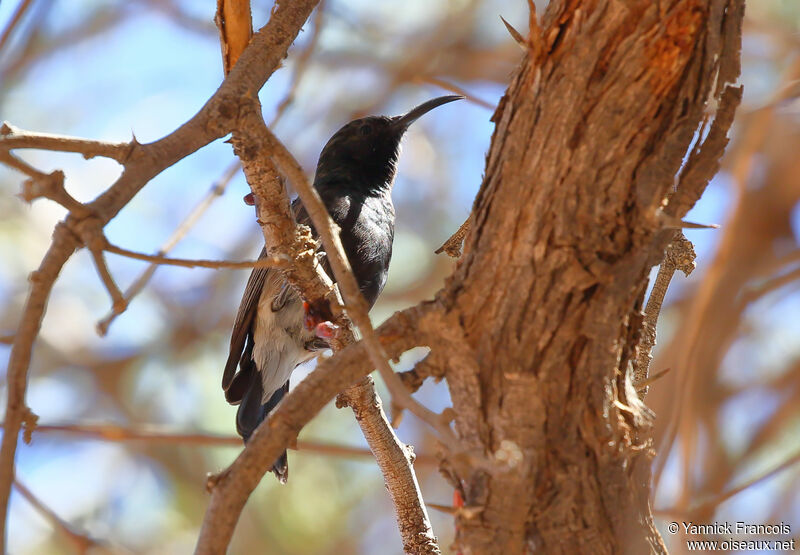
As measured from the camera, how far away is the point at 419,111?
15.9 feet

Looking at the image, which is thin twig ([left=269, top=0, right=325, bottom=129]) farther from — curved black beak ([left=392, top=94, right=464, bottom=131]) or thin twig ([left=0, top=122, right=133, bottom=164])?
thin twig ([left=0, top=122, right=133, bottom=164])

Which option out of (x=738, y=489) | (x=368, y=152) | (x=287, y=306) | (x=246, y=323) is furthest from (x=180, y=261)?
(x=368, y=152)

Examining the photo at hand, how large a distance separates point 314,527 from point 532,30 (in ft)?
18.2

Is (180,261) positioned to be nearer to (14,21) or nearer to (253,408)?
(14,21)

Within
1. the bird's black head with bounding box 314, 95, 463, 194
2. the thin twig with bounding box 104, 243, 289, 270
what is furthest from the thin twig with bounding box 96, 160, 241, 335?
the bird's black head with bounding box 314, 95, 463, 194

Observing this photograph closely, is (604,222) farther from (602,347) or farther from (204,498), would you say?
(204,498)

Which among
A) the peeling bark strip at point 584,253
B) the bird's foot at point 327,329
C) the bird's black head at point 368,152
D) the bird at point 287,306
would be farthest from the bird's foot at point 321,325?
the bird's black head at point 368,152

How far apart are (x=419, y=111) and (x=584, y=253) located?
3231mm

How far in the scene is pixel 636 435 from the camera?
74.5 inches

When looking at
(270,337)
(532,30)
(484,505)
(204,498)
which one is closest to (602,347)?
(484,505)

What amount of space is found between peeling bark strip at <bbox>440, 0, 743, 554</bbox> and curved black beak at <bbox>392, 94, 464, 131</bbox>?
9.33 ft

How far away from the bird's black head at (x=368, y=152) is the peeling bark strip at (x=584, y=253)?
2894 mm

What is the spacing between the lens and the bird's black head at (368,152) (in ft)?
15.6

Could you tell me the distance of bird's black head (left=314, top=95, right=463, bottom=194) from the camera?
4754mm
